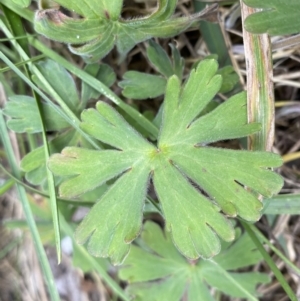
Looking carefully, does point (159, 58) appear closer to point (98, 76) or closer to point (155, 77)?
point (155, 77)

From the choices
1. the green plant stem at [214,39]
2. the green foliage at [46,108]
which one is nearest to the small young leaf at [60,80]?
the green foliage at [46,108]

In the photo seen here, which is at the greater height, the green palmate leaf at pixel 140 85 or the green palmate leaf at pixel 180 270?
the green palmate leaf at pixel 140 85

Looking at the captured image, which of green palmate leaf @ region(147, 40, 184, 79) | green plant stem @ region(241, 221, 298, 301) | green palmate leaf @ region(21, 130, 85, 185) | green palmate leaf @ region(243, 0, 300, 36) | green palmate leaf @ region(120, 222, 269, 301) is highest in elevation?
green palmate leaf @ region(243, 0, 300, 36)

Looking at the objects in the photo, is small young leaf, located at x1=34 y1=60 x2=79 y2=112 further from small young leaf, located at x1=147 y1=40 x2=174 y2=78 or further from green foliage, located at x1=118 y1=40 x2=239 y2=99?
small young leaf, located at x1=147 y1=40 x2=174 y2=78

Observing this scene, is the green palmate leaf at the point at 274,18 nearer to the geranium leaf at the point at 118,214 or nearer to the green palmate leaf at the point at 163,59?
the green palmate leaf at the point at 163,59

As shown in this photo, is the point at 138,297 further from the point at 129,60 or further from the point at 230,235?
the point at 129,60

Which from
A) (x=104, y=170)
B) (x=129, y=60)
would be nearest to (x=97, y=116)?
(x=104, y=170)

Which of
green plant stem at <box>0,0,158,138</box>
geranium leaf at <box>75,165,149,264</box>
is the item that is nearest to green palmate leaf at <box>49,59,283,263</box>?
geranium leaf at <box>75,165,149,264</box>
